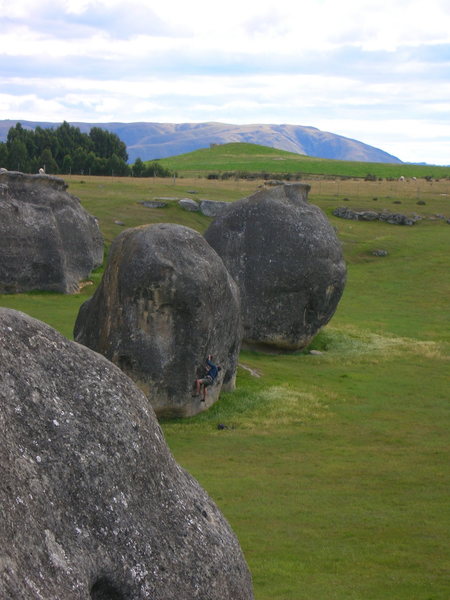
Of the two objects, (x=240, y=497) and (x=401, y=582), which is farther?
(x=240, y=497)

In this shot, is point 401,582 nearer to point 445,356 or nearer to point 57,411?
point 57,411

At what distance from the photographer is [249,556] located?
620 inches

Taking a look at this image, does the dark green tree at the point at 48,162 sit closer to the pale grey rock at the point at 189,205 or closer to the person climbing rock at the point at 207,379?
the pale grey rock at the point at 189,205

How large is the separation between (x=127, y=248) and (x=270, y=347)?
13.7 m

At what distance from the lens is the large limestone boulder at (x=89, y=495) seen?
714 cm

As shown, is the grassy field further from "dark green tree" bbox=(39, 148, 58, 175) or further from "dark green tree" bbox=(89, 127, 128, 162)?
"dark green tree" bbox=(89, 127, 128, 162)

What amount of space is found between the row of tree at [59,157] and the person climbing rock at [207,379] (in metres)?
76.3

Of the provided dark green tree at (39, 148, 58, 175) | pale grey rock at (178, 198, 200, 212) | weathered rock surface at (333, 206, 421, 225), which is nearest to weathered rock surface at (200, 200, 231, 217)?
pale grey rock at (178, 198, 200, 212)

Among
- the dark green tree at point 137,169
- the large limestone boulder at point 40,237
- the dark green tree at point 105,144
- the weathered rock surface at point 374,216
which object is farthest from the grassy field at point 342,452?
the dark green tree at point 105,144

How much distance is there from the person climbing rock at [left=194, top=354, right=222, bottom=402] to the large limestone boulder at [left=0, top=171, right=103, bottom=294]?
1941 centimetres

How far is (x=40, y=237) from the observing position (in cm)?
4412

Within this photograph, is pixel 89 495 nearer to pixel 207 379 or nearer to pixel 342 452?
pixel 342 452

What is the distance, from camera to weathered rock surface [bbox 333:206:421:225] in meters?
72.8

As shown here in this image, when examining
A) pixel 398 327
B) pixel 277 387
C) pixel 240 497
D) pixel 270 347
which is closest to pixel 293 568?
pixel 240 497
